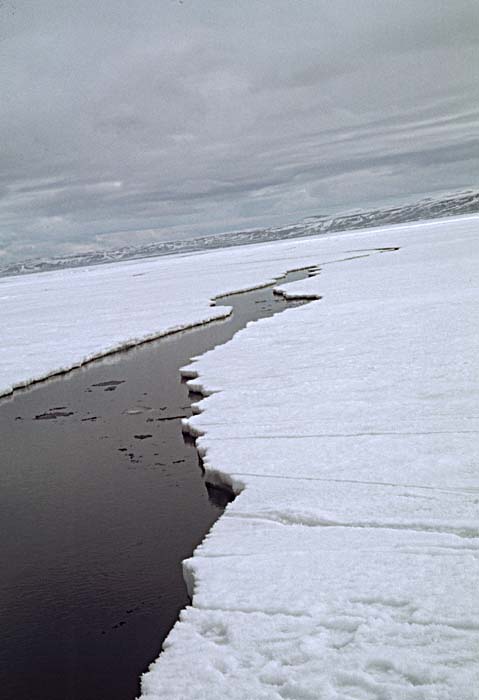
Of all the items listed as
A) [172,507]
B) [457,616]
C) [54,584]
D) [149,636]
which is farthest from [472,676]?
[172,507]

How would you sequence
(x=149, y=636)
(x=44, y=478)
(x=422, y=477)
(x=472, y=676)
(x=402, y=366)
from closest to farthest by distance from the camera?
(x=472, y=676) < (x=149, y=636) < (x=422, y=477) < (x=44, y=478) < (x=402, y=366)

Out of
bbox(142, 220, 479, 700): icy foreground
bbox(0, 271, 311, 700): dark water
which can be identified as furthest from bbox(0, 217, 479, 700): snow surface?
bbox(0, 271, 311, 700): dark water

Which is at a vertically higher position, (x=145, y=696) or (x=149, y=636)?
(x=145, y=696)

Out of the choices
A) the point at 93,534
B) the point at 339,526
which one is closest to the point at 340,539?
the point at 339,526

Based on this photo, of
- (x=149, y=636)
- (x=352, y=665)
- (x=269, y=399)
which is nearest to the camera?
(x=352, y=665)

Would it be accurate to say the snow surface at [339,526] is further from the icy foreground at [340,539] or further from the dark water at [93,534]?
the dark water at [93,534]

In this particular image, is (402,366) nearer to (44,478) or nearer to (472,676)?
(44,478)

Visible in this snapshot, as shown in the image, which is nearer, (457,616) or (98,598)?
(457,616)
